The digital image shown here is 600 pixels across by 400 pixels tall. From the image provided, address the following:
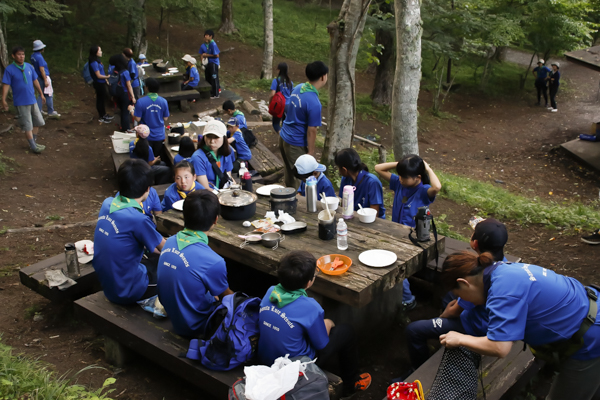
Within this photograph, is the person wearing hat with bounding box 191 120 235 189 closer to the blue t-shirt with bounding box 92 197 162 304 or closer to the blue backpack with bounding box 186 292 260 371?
the blue t-shirt with bounding box 92 197 162 304

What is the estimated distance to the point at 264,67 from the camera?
16.4m

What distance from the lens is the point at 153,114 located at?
8398mm

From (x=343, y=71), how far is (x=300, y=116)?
5.78 feet

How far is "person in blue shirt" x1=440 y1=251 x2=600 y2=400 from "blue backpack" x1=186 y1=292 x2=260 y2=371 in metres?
1.36

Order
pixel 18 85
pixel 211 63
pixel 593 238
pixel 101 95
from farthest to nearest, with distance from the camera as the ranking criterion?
pixel 211 63
pixel 101 95
pixel 18 85
pixel 593 238

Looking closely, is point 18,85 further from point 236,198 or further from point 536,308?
point 536,308

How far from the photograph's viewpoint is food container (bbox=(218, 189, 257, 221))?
4.77m

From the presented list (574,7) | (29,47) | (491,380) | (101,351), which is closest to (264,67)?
(29,47)

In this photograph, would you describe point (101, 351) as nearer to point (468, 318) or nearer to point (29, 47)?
point (468, 318)

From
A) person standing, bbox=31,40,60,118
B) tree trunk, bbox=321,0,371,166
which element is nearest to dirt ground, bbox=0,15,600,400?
person standing, bbox=31,40,60,118

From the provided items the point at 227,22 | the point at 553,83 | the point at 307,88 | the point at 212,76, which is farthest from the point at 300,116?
the point at 227,22

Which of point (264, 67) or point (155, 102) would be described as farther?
point (264, 67)

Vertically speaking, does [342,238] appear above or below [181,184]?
above

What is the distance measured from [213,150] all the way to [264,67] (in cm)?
1120
